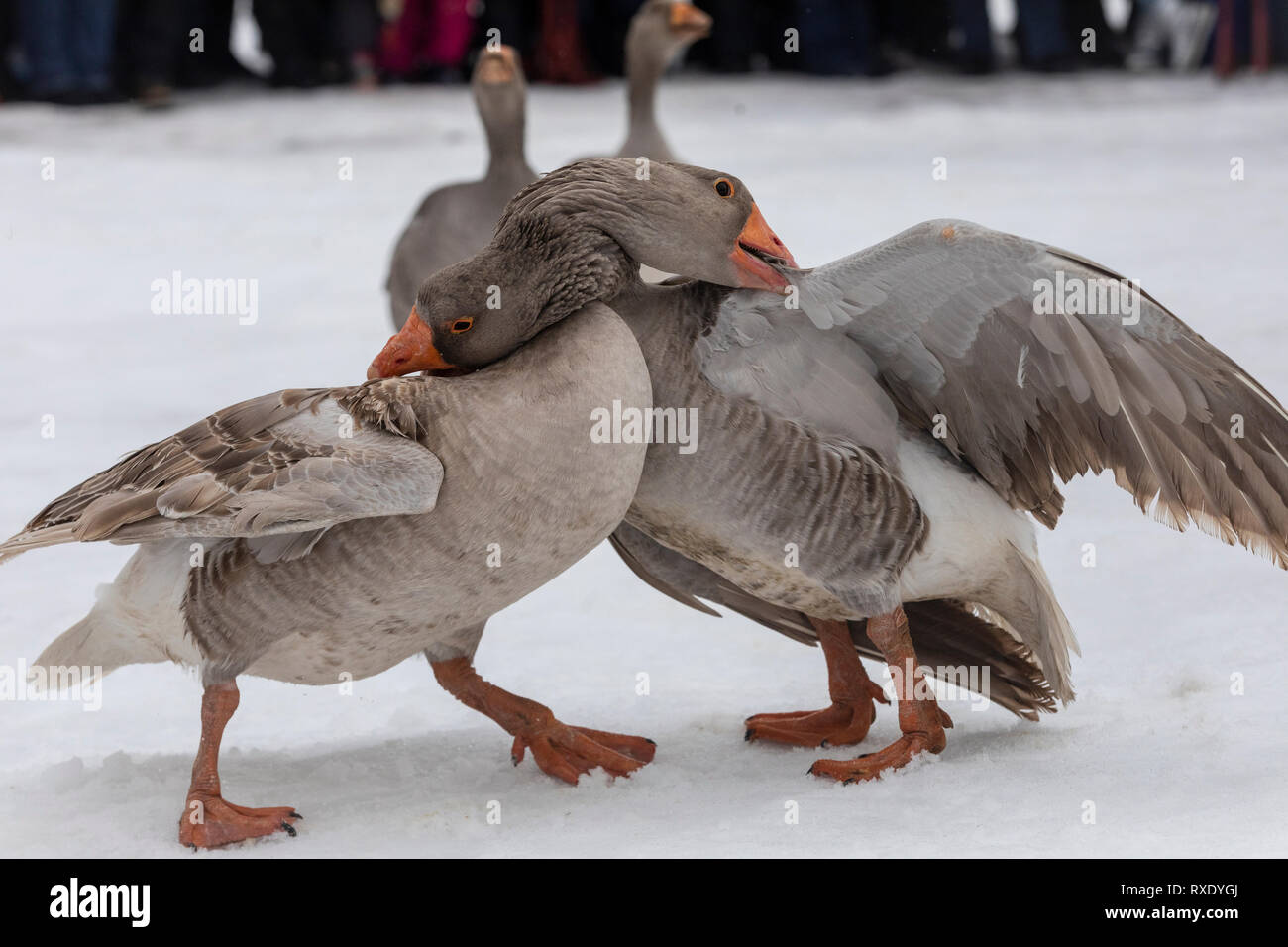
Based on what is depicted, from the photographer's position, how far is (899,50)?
13.6 m

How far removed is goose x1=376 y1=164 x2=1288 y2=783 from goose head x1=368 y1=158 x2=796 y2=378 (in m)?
0.08

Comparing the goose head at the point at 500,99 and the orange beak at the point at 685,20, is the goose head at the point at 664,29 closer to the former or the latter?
the orange beak at the point at 685,20

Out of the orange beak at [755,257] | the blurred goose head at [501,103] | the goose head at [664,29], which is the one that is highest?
the goose head at [664,29]

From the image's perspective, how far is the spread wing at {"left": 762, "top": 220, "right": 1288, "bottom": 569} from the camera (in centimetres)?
344

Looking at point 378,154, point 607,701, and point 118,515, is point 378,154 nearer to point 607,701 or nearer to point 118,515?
point 607,701

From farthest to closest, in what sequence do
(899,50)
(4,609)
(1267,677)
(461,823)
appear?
(899,50) → (4,609) → (1267,677) → (461,823)

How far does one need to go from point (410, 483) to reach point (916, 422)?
1249 millimetres

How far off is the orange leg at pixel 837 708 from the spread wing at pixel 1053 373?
64cm

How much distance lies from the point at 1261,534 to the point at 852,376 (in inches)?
39.0

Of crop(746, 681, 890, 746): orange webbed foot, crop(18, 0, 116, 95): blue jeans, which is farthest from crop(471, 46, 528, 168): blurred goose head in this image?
crop(18, 0, 116, 95): blue jeans

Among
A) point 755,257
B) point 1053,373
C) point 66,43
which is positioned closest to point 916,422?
point 1053,373

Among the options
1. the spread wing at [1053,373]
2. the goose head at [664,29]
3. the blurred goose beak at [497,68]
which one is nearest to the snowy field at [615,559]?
the spread wing at [1053,373]

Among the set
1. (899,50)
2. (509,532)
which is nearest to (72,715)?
(509,532)

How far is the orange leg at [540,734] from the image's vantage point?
3.83 metres
